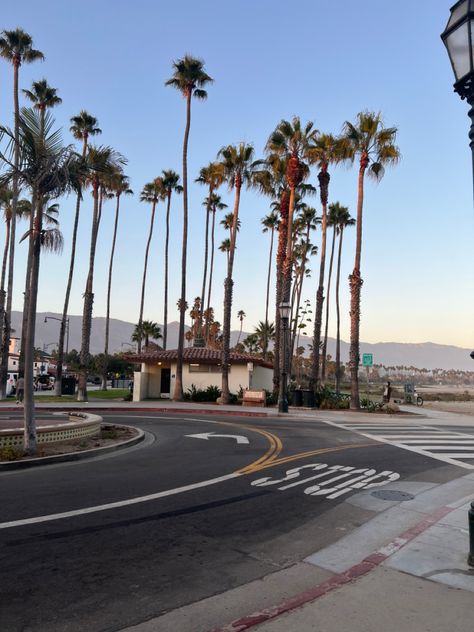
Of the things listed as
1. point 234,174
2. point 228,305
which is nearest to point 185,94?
point 234,174

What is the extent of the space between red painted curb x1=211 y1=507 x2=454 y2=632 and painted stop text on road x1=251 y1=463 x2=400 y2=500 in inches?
91.7

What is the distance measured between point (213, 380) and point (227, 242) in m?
44.2

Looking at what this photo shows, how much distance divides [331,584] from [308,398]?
2696cm

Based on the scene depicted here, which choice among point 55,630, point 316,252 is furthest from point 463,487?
point 316,252

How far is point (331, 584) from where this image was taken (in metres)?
4.82

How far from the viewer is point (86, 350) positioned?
35.7 m

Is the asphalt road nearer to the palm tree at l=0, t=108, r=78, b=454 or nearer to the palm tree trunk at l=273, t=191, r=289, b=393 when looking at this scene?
the palm tree at l=0, t=108, r=78, b=454

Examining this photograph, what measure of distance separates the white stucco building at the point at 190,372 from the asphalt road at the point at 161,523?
909 inches

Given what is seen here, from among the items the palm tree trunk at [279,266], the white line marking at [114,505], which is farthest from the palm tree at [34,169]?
the palm tree trunk at [279,266]

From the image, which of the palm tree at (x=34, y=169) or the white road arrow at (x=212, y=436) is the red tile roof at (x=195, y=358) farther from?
the palm tree at (x=34, y=169)

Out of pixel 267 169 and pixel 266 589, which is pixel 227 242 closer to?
pixel 267 169

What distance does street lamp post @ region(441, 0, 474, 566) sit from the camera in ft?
17.1

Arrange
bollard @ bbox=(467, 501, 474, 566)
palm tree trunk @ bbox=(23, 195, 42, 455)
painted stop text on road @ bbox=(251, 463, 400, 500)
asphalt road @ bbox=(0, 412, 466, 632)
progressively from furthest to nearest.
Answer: palm tree trunk @ bbox=(23, 195, 42, 455) → painted stop text on road @ bbox=(251, 463, 400, 500) → bollard @ bbox=(467, 501, 474, 566) → asphalt road @ bbox=(0, 412, 466, 632)

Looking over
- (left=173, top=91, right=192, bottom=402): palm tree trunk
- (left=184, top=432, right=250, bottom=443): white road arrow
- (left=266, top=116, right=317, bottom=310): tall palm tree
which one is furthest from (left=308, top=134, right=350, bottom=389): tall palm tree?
(left=184, top=432, right=250, bottom=443): white road arrow
